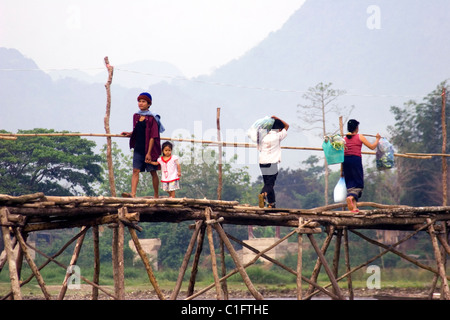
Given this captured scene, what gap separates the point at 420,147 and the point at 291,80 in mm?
107053

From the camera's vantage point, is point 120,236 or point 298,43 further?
point 298,43

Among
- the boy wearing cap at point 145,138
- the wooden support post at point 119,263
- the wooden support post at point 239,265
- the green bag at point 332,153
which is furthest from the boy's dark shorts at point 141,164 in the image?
the green bag at point 332,153

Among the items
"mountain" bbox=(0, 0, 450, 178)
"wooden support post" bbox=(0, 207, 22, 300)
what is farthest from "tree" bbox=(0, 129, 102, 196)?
"mountain" bbox=(0, 0, 450, 178)

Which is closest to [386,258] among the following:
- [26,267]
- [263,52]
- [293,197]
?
[26,267]

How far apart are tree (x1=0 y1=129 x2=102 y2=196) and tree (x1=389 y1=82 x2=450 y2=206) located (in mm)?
15026

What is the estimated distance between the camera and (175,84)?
152500mm

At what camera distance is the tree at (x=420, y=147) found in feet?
113

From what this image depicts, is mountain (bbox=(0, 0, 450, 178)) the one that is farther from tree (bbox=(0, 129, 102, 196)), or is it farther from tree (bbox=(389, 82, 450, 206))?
tree (bbox=(0, 129, 102, 196))

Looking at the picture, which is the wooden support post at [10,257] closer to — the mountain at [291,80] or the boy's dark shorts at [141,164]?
the boy's dark shorts at [141,164]

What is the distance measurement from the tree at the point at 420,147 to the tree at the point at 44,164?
15026 mm

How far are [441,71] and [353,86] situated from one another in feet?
56.1

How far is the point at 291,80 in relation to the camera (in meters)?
142

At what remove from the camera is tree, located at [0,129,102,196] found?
104ft
